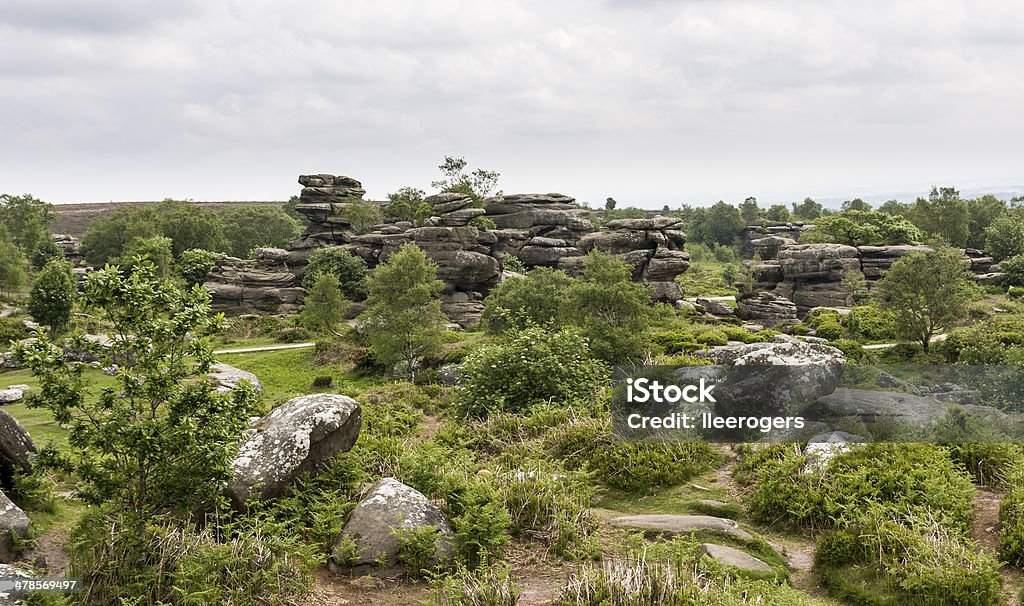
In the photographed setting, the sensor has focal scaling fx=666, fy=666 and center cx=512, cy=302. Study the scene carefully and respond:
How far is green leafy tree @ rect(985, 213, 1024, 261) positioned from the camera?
71750 mm

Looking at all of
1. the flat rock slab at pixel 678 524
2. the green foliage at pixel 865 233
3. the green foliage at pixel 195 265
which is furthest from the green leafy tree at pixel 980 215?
the flat rock slab at pixel 678 524

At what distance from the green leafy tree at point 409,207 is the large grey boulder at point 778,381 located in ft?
185

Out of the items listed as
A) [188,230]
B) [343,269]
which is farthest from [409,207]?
[188,230]

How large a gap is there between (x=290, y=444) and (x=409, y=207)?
67.5 meters

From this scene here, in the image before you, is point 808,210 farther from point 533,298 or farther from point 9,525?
point 9,525

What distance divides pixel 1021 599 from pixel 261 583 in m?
9.99

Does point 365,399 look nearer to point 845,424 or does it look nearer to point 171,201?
point 845,424

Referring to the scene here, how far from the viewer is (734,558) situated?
9891 millimetres

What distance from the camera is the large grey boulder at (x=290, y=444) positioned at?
36.7 feet

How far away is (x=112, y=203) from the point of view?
157m

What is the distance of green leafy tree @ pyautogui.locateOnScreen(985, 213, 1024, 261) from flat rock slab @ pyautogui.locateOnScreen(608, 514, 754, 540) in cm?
7829

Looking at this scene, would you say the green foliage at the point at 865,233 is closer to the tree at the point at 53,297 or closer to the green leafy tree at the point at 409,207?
the green leafy tree at the point at 409,207

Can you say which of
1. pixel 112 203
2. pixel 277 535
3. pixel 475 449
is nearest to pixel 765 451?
pixel 475 449

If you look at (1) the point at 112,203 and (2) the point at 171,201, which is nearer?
(2) the point at 171,201
